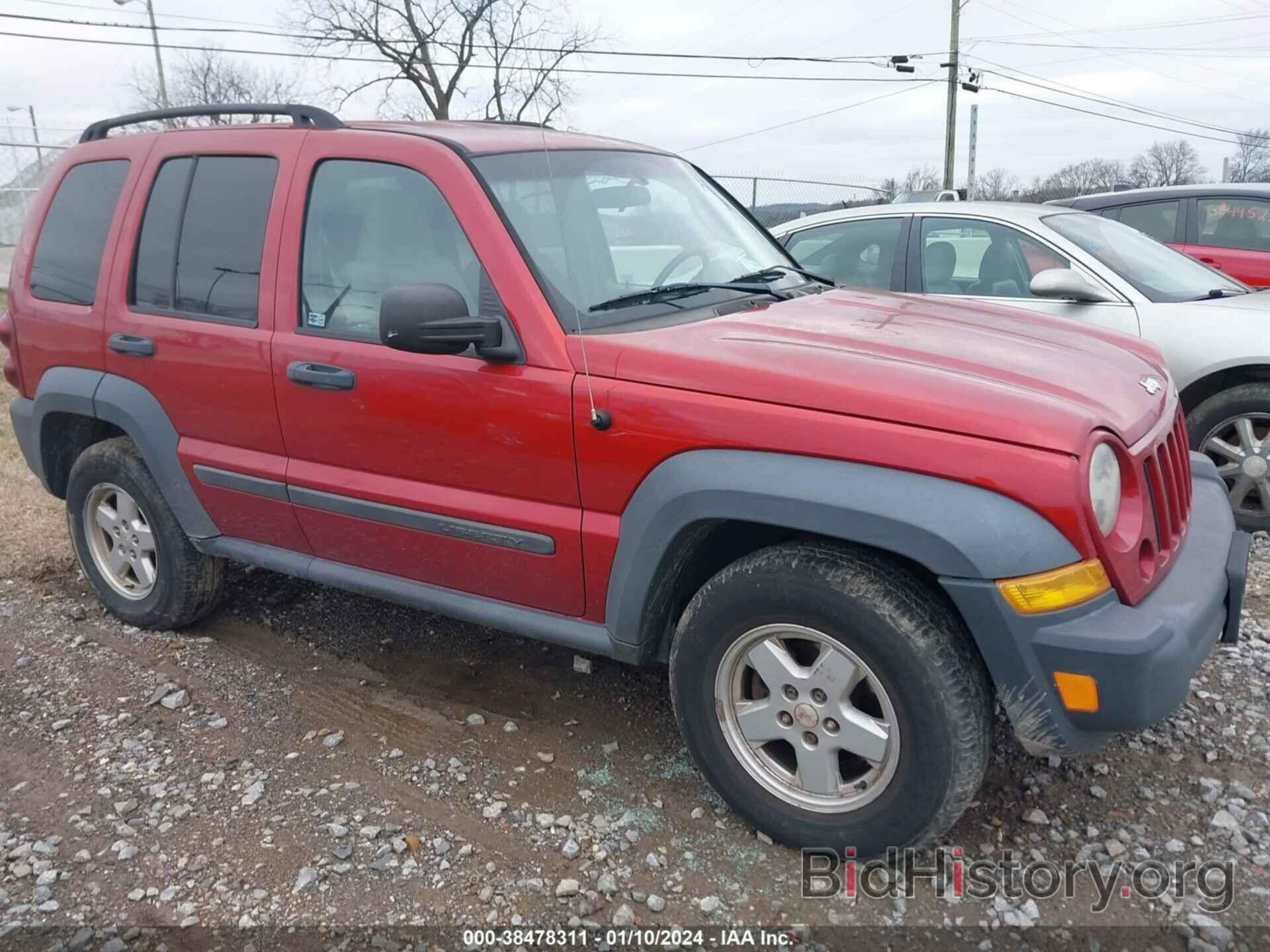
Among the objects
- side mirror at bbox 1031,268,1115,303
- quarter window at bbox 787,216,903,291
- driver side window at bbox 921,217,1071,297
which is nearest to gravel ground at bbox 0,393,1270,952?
side mirror at bbox 1031,268,1115,303

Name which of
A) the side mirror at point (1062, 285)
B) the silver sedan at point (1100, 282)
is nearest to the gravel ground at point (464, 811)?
the silver sedan at point (1100, 282)

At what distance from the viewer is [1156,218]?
7.16 metres

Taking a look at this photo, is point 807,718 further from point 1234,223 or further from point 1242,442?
→ point 1234,223

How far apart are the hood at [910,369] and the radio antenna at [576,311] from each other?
3 centimetres

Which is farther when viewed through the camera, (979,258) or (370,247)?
(979,258)

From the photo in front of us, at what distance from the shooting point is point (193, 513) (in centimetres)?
380

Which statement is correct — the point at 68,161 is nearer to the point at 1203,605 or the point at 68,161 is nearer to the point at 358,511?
the point at 358,511

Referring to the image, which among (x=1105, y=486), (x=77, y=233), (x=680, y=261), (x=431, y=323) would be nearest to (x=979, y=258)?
(x=680, y=261)

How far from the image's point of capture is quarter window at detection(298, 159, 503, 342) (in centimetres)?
303

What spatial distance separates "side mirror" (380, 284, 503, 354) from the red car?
5.95m

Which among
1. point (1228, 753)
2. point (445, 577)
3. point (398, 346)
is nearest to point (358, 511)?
point (445, 577)

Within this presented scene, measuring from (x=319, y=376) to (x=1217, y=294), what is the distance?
4653 millimetres

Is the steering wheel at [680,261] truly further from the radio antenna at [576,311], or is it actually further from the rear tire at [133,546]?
the rear tire at [133,546]

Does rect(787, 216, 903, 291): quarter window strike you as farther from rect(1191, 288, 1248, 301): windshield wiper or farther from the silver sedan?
rect(1191, 288, 1248, 301): windshield wiper
